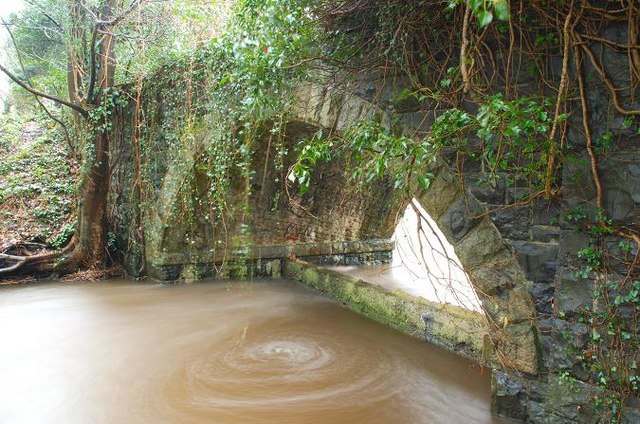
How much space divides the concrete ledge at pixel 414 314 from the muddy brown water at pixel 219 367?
123 millimetres

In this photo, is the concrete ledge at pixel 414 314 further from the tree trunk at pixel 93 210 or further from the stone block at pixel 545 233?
the tree trunk at pixel 93 210

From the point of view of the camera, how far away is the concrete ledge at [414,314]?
3.82 meters

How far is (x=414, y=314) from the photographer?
444 cm

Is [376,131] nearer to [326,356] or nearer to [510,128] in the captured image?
[510,128]

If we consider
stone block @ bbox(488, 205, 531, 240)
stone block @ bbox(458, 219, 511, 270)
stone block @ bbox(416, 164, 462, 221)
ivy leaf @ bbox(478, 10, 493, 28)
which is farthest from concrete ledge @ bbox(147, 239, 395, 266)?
ivy leaf @ bbox(478, 10, 493, 28)

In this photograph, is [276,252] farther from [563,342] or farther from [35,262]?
[563,342]

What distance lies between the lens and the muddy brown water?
3.08 meters

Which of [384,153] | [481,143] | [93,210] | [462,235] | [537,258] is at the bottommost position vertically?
[537,258]

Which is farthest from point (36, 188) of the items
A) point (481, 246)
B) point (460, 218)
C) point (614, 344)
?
point (614, 344)

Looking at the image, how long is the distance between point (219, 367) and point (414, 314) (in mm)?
1948

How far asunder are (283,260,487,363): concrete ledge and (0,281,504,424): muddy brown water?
0.12m

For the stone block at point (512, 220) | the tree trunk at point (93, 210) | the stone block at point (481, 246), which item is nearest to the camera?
the stone block at point (512, 220)

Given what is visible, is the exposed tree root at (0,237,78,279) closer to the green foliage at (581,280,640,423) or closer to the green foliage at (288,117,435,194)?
the green foliage at (288,117,435,194)

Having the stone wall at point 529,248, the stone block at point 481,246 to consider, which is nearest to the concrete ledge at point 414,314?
the stone wall at point 529,248
